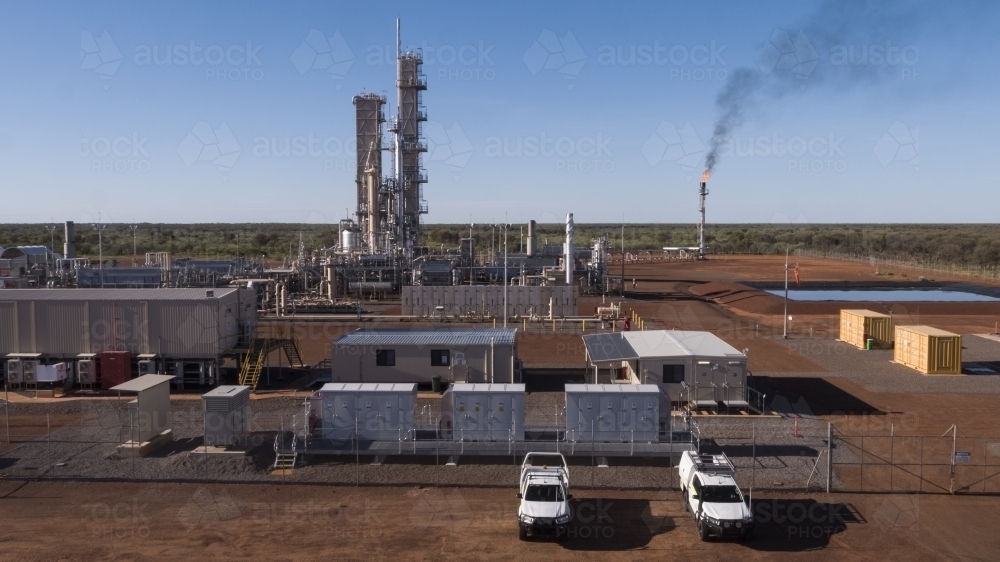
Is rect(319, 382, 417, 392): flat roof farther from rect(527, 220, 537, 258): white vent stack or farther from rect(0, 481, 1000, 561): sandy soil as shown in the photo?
rect(527, 220, 537, 258): white vent stack

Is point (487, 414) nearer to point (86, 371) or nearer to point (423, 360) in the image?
point (423, 360)

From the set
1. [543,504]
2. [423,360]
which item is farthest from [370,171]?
[543,504]

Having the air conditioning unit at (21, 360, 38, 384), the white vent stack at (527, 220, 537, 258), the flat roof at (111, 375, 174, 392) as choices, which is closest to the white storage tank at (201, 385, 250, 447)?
the flat roof at (111, 375, 174, 392)

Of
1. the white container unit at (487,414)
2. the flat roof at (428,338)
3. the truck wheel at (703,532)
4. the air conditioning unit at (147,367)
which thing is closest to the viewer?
the truck wheel at (703,532)

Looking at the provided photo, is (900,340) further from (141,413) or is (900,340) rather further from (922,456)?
(141,413)

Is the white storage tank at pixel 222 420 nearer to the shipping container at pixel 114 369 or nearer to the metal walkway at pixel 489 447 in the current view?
the metal walkway at pixel 489 447

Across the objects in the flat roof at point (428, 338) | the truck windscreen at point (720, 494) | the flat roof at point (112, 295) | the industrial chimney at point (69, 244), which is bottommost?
the truck windscreen at point (720, 494)

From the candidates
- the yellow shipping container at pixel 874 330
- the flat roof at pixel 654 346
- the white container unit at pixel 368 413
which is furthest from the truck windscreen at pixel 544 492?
the yellow shipping container at pixel 874 330
